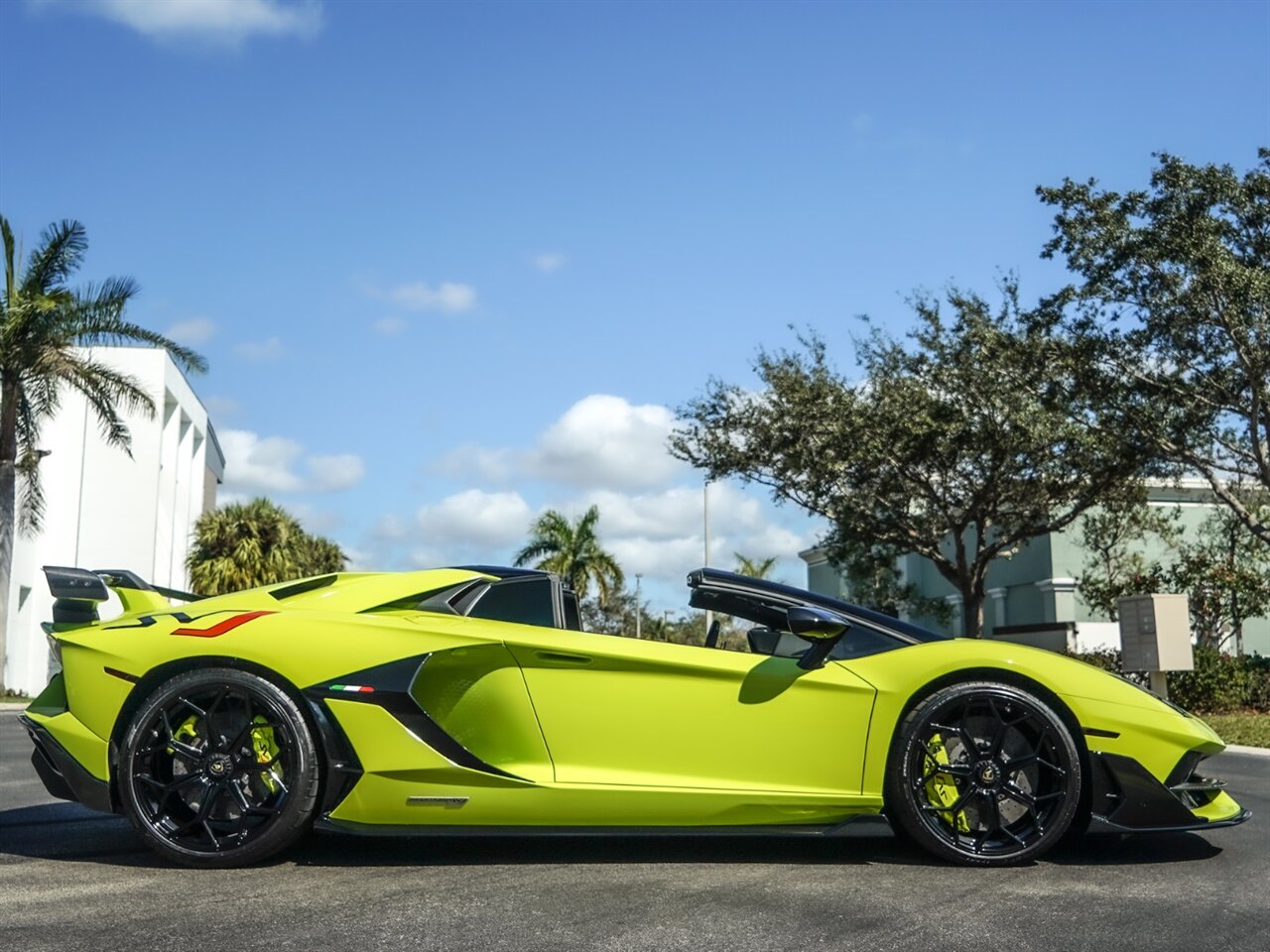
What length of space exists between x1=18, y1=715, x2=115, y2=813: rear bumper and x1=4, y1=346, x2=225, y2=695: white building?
3157 centimetres

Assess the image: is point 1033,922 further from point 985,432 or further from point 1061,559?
point 1061,559

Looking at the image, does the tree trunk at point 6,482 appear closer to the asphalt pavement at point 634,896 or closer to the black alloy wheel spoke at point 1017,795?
A: the asphalt pavement at point 634,896

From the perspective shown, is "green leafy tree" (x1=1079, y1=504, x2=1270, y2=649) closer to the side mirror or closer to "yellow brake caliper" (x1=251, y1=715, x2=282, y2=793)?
the side mirror

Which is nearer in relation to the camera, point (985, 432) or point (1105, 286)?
point (1105, 286)

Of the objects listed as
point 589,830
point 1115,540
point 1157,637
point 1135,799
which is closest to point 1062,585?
point 1115,540

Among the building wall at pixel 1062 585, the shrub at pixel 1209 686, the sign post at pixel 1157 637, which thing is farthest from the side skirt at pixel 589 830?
the building wall at pixel 1062 585

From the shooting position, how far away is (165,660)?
4867mm

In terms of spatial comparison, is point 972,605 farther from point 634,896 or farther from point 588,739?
point 634,896

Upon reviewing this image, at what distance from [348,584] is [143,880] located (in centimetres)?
136

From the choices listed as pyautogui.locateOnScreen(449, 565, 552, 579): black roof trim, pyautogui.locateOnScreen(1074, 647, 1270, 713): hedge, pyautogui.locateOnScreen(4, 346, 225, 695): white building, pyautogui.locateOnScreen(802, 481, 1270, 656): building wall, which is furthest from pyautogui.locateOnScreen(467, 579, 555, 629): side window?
pyautogui.locateOnScreen(802, 481, 1270, 656): building wall

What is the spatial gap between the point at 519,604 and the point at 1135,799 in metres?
2.49

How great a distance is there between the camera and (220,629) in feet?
16.1

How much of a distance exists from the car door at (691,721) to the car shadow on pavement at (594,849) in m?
0.32

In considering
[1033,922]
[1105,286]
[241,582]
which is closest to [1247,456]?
[1105,286]
